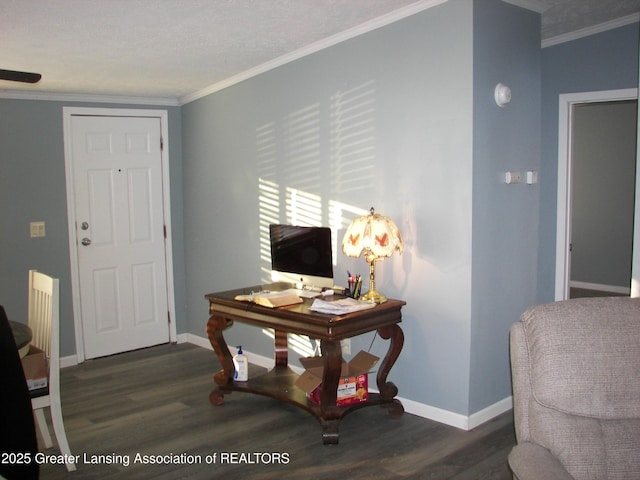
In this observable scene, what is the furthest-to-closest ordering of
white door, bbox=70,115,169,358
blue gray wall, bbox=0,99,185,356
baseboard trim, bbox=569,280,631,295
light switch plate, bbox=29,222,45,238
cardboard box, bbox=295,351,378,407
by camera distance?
baseboard trim, bbox=569,280,631,295
white door, bbox=70,115,169,358
light switch plate, bbox=29,222,45,238
blue gray wall, bbox=0,99,185,356
cardboard box, bbox=295,351,378,407

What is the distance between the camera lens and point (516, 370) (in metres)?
1.78

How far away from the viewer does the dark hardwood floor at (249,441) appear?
2697 mm

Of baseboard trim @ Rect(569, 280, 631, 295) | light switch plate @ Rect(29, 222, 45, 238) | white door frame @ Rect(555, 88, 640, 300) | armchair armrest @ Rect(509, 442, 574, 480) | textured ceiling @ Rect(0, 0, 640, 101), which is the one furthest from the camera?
baseboard trim @ Rect(569, 280, 631, 295)

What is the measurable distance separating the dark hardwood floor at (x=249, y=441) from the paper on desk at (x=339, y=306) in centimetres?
68

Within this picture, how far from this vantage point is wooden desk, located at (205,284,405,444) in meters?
2.93

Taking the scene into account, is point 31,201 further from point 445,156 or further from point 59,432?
point 445,156

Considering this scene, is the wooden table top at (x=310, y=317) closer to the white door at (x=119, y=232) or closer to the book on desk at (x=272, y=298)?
the book on desk at (x=272, y=298)

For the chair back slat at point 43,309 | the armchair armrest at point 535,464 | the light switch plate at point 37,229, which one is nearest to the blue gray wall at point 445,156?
the light switch plate at point 37,229

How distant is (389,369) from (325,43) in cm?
205

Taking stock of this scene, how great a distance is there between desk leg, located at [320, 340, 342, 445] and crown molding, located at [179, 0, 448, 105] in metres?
1.81

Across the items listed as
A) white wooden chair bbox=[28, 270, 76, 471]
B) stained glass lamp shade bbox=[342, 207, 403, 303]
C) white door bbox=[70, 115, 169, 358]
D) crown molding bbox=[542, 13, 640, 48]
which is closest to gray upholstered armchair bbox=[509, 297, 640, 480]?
stained glass lamp shade bbox=[342, 207, 403, 303]

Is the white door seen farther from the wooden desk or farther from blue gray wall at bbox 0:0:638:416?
the wooden desk

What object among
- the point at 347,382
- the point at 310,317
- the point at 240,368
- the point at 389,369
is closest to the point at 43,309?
the point at 240,368

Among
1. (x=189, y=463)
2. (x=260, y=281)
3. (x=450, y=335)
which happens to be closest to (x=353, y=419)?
(x=450, y=335)
